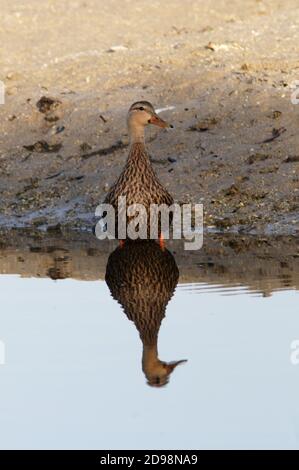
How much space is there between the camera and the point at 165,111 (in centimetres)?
1623

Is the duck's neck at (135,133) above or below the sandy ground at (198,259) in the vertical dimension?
above

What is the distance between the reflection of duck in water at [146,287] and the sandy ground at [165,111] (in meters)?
1.65

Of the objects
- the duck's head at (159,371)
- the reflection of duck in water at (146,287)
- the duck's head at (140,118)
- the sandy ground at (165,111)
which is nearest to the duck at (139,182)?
the duck's head at (140,118)

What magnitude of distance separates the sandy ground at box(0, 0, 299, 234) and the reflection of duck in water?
1.65 meters

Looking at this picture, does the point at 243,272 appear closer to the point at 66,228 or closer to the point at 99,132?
the point at 66,228

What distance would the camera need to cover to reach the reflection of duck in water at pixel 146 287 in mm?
9156

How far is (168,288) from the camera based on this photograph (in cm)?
1127

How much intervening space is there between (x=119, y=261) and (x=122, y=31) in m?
8.23

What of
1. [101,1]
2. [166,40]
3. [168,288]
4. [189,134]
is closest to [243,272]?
[168,288]

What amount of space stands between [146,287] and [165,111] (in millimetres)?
5216

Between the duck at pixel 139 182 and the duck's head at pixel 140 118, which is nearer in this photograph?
the duck at pixel 139 182

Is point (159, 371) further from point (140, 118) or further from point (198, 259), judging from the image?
point (140, 118)

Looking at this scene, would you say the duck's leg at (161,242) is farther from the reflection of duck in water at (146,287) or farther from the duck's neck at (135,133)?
the duck's neck at (135,133)

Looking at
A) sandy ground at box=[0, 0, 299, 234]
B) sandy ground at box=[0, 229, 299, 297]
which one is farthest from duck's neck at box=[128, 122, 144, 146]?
sandy ground at box=[0, 0, 299, 234]
